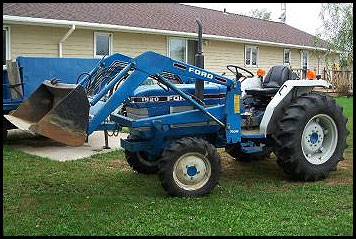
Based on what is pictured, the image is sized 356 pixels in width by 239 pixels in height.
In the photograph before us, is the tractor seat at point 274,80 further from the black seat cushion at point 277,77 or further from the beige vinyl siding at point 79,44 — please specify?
the beige vinyl siding at point 79,44

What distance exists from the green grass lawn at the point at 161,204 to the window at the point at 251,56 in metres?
12.8

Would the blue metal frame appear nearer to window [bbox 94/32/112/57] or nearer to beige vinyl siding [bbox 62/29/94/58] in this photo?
beige vinyl siding [bbox 62/29/94/58]

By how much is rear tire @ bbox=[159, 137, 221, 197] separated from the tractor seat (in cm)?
171

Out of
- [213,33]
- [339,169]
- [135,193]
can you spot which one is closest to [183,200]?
[135,193]

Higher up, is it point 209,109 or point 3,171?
point 209,109

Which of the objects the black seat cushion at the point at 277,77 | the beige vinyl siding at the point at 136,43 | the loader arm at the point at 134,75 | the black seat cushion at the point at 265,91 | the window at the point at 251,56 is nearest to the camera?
the loader arm at the point at 134,75

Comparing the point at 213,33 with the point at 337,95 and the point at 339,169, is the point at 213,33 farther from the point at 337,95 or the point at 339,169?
the point at 339,169

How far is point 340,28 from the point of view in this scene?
14.9 m

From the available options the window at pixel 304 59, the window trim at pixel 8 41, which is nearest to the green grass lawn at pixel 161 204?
the window trim at pixel 8 41

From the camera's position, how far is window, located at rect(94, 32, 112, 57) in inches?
545

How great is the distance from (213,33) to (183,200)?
13088 millimetres

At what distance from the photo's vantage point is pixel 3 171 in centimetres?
710

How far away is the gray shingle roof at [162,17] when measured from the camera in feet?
42.7

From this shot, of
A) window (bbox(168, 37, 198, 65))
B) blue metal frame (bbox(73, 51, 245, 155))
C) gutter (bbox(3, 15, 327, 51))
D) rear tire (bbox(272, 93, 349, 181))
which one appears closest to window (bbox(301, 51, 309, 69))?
gutter (bbox(3, 15, 327, 51))
